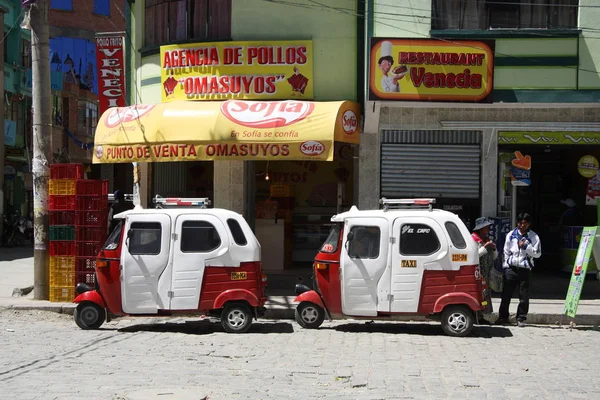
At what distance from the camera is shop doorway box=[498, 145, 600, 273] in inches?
744

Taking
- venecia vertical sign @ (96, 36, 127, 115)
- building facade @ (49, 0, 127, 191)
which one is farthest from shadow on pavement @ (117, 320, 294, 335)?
building facade @ (49, 0, 127, 191)

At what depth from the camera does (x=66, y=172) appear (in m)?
14.9

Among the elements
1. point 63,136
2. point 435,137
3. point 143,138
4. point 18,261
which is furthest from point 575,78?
point 63,136

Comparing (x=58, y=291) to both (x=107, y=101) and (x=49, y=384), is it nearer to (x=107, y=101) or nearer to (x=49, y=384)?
(x=107, y=101)

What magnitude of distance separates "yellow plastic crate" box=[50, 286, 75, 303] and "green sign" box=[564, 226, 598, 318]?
27.1ft

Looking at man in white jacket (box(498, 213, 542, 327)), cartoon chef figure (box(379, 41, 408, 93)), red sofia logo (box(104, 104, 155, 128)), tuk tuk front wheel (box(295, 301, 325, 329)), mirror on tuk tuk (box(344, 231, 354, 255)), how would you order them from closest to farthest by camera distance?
mirror on tuk tuk (box(344, 231, 354, 255)) → tuk tuk front wheel (box(295, 301, 325, 329)) → man in white jacket (box(498, 213, 542, 327)) → cartoon chef figure (box(379, 41, 408, 93)) → red sofia logo (box(104, 104, 155, 128))

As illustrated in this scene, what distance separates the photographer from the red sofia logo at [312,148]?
15.4m

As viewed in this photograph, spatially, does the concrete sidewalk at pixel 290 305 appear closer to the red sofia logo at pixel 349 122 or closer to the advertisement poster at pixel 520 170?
the advertisement poster at pixel 520 170

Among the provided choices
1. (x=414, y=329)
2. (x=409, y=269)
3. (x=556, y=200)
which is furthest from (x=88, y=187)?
(x=556, y=200)

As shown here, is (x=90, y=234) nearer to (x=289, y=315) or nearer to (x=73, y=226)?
(x=73, y=226)

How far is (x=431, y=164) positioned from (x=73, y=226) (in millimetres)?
7057

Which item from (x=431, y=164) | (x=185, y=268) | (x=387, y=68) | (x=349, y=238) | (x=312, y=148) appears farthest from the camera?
(x=431, y=164)

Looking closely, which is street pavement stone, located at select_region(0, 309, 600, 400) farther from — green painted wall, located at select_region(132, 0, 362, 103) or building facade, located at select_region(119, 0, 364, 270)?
green painted wall, located at select_region(132, 0, 362, 103)

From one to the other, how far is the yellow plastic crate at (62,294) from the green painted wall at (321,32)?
19.7ft
